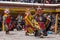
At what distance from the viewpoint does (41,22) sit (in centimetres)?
1630

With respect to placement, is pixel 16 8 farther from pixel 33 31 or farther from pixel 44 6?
pixel 33 31

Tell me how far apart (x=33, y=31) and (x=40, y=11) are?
1.34m

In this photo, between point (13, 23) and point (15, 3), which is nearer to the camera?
point (13, 23)

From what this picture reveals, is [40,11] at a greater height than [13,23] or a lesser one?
greater

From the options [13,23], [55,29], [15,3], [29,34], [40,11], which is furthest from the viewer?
[15,3]

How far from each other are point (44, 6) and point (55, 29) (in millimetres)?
3021

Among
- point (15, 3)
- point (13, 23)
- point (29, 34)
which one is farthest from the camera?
point (15, 3)

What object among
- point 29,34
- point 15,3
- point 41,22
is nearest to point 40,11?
point 41,22

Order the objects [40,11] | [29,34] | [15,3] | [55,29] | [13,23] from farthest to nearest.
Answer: [15,3] → [13,23] → [55,29] → [29,34] → [40,11]

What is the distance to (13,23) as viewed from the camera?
20359 mm

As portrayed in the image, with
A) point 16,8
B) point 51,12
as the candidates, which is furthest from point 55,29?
point 16,8

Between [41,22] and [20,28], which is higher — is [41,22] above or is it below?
above

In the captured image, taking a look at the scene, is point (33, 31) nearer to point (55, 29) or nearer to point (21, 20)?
point (55, 29)

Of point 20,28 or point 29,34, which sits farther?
point 20,28
